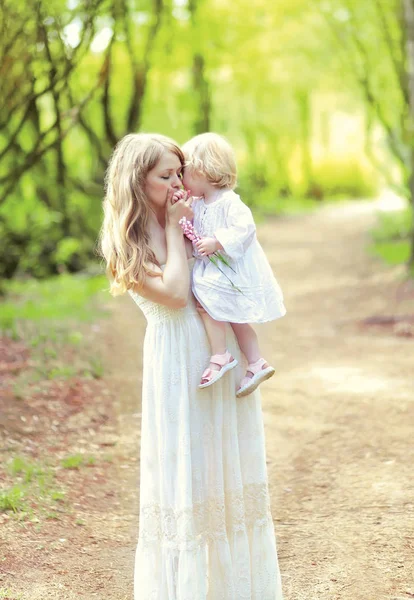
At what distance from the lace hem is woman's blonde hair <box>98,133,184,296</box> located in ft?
2.90

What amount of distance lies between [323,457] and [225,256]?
9.13 feet

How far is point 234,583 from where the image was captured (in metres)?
3.31

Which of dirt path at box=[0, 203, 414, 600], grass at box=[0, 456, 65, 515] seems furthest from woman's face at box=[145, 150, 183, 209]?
grass at box=[0, 456, 65, 515]

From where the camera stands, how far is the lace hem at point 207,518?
3.23 meters

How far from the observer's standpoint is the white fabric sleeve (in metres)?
3.14

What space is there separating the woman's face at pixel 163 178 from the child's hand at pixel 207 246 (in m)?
0.22

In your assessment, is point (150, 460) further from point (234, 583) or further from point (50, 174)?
point (50, 174)

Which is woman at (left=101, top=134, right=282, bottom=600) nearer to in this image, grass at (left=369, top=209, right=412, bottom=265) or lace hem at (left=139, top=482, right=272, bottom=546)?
lace hem at (left=139, top=482, right=272, bottom=546)

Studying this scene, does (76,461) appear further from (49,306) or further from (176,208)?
(49,306)

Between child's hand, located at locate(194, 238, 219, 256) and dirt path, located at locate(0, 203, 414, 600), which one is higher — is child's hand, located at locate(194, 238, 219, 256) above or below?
above

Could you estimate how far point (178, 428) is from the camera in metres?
3.23

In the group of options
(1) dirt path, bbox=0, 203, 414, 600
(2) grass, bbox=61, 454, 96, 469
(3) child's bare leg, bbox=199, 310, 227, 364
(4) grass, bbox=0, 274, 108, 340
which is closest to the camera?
(3) child's bare leg, bbox=199, 310, 227, 364

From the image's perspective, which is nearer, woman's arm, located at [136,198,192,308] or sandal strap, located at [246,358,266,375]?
woman's arm, located at [136,198,192,308]

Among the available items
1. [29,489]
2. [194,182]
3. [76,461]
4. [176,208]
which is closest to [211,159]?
[194,182]
